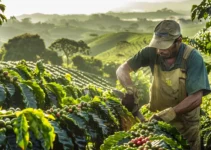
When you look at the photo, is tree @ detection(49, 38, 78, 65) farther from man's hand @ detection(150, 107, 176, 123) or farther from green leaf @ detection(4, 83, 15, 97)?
man's hand @ detection(150, 107, 176, 123)

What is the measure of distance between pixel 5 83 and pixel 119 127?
1.26 meters

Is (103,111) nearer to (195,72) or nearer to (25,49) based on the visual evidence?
(195,72)

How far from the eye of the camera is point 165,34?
12.9ft

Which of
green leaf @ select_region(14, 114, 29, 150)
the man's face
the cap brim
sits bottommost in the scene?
green leaf @ select_region(14, 114, 29, 150)

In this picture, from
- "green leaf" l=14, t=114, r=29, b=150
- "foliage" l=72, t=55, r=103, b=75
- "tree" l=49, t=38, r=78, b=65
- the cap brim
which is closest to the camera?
"green leaf" l=14, t=114, r=29, b=150

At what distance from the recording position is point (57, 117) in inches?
116

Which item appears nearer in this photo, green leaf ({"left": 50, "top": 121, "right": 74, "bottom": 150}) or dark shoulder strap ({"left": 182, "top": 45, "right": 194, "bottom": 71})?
green leaf ({"left": 50, "top": 121, "right": 74, "bottom": 150})

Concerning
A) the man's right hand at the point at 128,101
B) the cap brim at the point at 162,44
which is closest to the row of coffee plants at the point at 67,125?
the man's right hand at the point at 128,101

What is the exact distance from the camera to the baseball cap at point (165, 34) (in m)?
3.87

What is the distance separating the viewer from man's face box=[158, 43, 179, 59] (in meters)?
3.97

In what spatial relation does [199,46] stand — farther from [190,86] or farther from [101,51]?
[101,51]

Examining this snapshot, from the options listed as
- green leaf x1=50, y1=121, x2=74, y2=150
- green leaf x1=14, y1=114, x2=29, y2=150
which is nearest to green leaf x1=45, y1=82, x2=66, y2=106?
green leaf x1=50, y1=121, x2=74, y2=150

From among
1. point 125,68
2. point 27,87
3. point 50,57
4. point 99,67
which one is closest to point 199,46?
point 125,68

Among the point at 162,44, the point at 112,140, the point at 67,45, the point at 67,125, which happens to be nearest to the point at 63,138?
the point at 67,125
